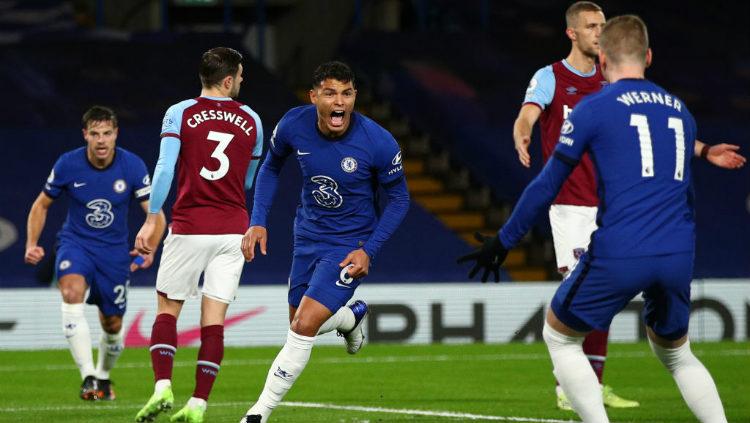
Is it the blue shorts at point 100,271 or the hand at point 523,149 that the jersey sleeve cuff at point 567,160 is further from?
the blue shorts at point 100,271

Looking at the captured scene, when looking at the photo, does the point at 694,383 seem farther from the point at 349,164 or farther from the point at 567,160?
the point at 349,164

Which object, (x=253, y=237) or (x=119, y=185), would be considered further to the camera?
(x=119, y=185)

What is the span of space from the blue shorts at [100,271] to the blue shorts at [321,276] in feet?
9.35

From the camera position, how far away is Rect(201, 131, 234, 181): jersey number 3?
8.30 m

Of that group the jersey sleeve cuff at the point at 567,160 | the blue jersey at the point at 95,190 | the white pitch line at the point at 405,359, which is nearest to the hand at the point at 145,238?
the blue jersey at the point at 95,190

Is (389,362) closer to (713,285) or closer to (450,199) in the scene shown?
(713,285)

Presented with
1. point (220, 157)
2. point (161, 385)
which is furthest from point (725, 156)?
point (161, 385)

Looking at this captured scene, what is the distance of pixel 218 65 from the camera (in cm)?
831

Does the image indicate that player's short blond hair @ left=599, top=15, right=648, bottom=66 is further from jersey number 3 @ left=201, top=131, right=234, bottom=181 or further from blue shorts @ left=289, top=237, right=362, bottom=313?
jersey number 3 @ left=201, top=131, right=234, bottom=181

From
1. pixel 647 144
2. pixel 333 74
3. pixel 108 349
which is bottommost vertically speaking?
pixel 108 349

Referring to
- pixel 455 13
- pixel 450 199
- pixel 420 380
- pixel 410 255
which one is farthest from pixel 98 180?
pixel 455 13

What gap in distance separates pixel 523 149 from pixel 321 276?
1454mm

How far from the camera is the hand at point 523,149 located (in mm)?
8078

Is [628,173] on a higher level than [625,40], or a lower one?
lower
